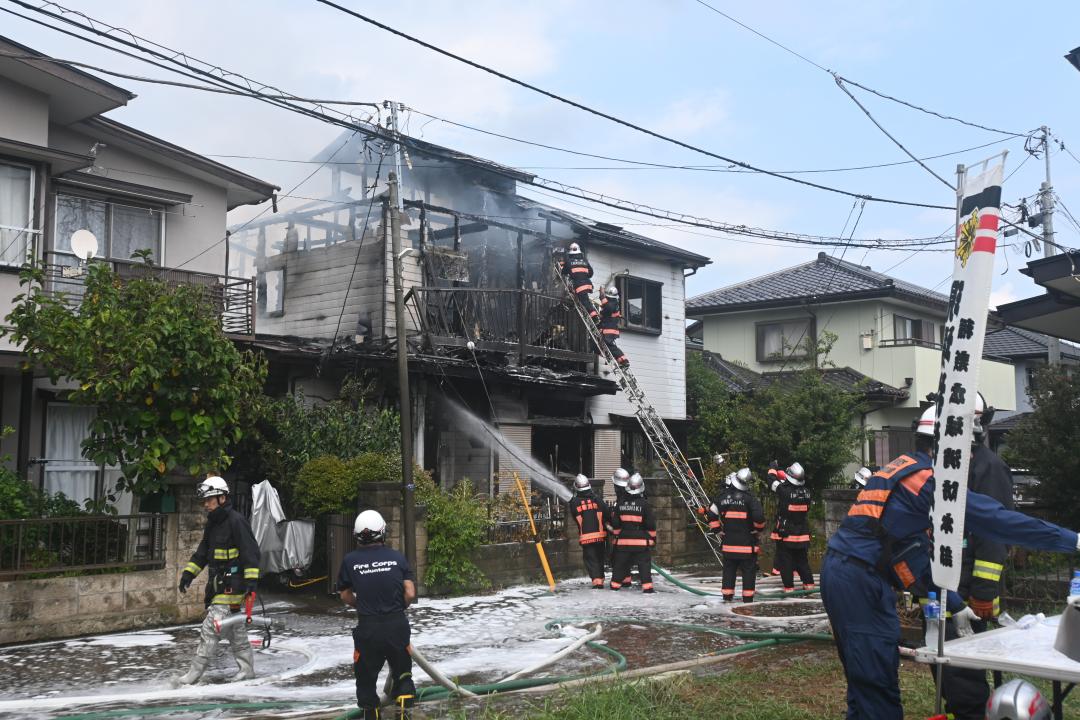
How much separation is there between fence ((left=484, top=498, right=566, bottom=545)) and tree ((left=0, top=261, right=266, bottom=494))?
4613 mm

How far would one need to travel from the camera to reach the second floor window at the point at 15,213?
1377cm

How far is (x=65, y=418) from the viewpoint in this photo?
14219 mm

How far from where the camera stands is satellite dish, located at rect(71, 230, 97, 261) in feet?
46.8

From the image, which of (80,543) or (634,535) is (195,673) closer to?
(80,543)

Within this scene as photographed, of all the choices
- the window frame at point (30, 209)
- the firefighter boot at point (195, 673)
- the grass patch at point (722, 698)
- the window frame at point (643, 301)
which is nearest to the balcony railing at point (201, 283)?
the window frame at point (30, 209)

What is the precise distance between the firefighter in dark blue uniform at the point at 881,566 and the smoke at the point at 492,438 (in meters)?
13.0

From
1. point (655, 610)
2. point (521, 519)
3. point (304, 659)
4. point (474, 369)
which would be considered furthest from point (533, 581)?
point (304, 659)

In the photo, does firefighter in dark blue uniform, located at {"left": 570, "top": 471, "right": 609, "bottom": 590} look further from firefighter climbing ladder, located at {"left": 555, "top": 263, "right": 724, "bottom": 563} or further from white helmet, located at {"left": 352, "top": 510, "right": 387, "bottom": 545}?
white helmet, located at {"left": 352, "top": 510, "right": 387, "bottom": 545}

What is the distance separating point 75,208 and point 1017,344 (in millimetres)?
31925

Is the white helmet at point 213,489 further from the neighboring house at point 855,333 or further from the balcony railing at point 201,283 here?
the neighboring house at point 855,333

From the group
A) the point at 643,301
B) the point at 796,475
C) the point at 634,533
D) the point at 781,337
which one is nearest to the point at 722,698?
the point at 634,533

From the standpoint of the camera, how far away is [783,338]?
90.0 ft

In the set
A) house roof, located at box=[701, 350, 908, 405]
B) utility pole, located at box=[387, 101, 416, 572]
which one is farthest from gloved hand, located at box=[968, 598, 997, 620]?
house roof, located at box=[701, 350, 908, 405]

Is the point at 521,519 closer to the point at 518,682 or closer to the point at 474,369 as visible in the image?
the point at 474,369
